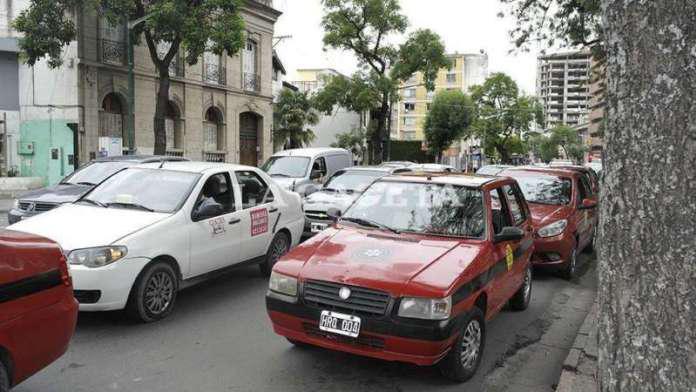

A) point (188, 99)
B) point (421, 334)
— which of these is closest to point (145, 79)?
point (188, 99)

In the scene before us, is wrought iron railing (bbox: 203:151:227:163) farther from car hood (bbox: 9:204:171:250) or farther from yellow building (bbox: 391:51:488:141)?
yellow building (bbox: 391:51:488:141)

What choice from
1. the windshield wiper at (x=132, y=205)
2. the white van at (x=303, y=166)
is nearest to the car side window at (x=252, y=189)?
the windshield wiper at (x=132, y=205)

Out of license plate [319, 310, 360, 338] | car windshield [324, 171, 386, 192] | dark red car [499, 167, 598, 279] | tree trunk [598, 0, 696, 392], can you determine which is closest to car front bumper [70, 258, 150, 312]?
license plate [319, 310, 360, 338]

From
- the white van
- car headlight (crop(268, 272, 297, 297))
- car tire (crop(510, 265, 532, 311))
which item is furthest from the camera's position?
the white van

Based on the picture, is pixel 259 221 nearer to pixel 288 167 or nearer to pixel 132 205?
pixel 132 205

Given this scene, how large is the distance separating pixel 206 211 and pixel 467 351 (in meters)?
3.26

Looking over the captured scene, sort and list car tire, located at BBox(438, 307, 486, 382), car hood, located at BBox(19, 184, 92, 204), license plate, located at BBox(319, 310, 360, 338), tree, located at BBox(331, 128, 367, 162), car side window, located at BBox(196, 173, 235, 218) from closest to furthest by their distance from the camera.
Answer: license plate, located at BBox(319, 310, 360, 338)
car tire, located at BBox(438, 307, 486, 382)
car side window, located at BBox(196, 173, 235, 218)
car hood, located at BBox(19, 184, 92, 204)
tree, located at BBox(331, 128, 367, 162)

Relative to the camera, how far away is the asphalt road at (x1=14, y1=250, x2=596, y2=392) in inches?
174

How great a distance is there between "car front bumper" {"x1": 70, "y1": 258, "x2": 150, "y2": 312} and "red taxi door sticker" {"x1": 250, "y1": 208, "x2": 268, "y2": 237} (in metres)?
2.03

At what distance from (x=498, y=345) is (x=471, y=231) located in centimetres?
125

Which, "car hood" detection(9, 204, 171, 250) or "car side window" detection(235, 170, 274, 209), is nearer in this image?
"car hood" detection(9, 204, 171, 250)

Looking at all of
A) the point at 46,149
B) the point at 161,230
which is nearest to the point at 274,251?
the point at 161,230

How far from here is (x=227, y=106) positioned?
94.7ft

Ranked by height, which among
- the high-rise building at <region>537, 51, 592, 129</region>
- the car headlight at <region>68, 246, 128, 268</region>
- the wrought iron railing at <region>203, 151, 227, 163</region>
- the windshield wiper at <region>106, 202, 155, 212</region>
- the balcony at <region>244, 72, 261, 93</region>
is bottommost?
the car headlight at <region>68, 246, 128, 268</region>
